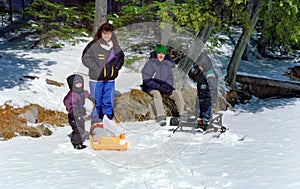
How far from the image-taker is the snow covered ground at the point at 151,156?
13.5ft

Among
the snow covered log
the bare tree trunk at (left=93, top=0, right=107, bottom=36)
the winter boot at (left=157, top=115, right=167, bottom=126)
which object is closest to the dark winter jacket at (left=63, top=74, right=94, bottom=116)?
the winter boot at (left=157, top=115, right=167, bottom=126)

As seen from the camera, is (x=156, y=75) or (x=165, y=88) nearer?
(x=156, y=75)

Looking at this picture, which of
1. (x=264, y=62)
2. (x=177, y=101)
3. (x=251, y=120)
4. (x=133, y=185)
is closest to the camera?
(x=133, y=185)

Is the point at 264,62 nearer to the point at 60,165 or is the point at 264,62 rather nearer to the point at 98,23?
the point at 98,23

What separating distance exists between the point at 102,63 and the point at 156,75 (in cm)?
155

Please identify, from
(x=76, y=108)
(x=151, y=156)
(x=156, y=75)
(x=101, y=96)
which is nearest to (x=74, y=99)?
(x=76, y=108)

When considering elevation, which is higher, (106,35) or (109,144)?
(106,35)

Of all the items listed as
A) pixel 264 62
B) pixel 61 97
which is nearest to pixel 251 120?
pixel 61 97

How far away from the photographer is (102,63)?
5.83 metres

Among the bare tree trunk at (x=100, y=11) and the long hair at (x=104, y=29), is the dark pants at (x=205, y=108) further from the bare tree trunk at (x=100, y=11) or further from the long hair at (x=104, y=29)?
the bare tree trunk at (x=100, y=11)

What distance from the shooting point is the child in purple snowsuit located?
5477mm

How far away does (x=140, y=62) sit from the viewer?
932 cm

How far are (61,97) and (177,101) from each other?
2.59 meters

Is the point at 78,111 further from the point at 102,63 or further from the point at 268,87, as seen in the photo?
the point at 268,87
